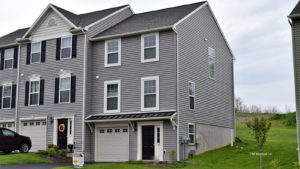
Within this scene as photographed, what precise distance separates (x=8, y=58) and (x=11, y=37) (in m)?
2.54

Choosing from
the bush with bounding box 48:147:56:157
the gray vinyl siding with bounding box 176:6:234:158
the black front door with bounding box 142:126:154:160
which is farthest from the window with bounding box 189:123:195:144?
the bush with bounding box 48:147:56:157

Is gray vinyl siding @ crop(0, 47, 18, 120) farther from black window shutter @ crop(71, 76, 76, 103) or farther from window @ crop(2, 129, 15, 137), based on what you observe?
black window shutter @ crop(71, 76, 76, 103)

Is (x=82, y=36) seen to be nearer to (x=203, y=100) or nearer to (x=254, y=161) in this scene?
(x=203, y=100)

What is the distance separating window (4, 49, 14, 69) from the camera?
34.0 m

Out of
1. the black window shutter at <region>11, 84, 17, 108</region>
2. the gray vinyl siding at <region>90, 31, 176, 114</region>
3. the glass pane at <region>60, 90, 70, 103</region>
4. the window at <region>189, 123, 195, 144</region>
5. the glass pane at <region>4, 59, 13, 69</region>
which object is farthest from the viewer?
the glass pane at <region>4, 59, 13, 69</region>

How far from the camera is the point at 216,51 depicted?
32312 mm

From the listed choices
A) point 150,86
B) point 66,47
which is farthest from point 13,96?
point 150,86

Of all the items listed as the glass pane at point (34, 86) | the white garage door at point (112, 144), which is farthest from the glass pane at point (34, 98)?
the white garage door at point (112, 144)

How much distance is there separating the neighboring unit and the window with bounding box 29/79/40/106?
1.1 inches

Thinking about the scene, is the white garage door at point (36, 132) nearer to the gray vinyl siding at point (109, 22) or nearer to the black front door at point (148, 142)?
the gray vinyl siding at point (109, 22)

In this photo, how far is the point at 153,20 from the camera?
29.4 m

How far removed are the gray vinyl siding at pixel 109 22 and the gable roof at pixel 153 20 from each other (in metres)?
0.38

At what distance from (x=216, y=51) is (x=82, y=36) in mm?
9434

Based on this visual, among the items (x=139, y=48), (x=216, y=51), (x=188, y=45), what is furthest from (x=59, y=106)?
(x=216, y=51)
